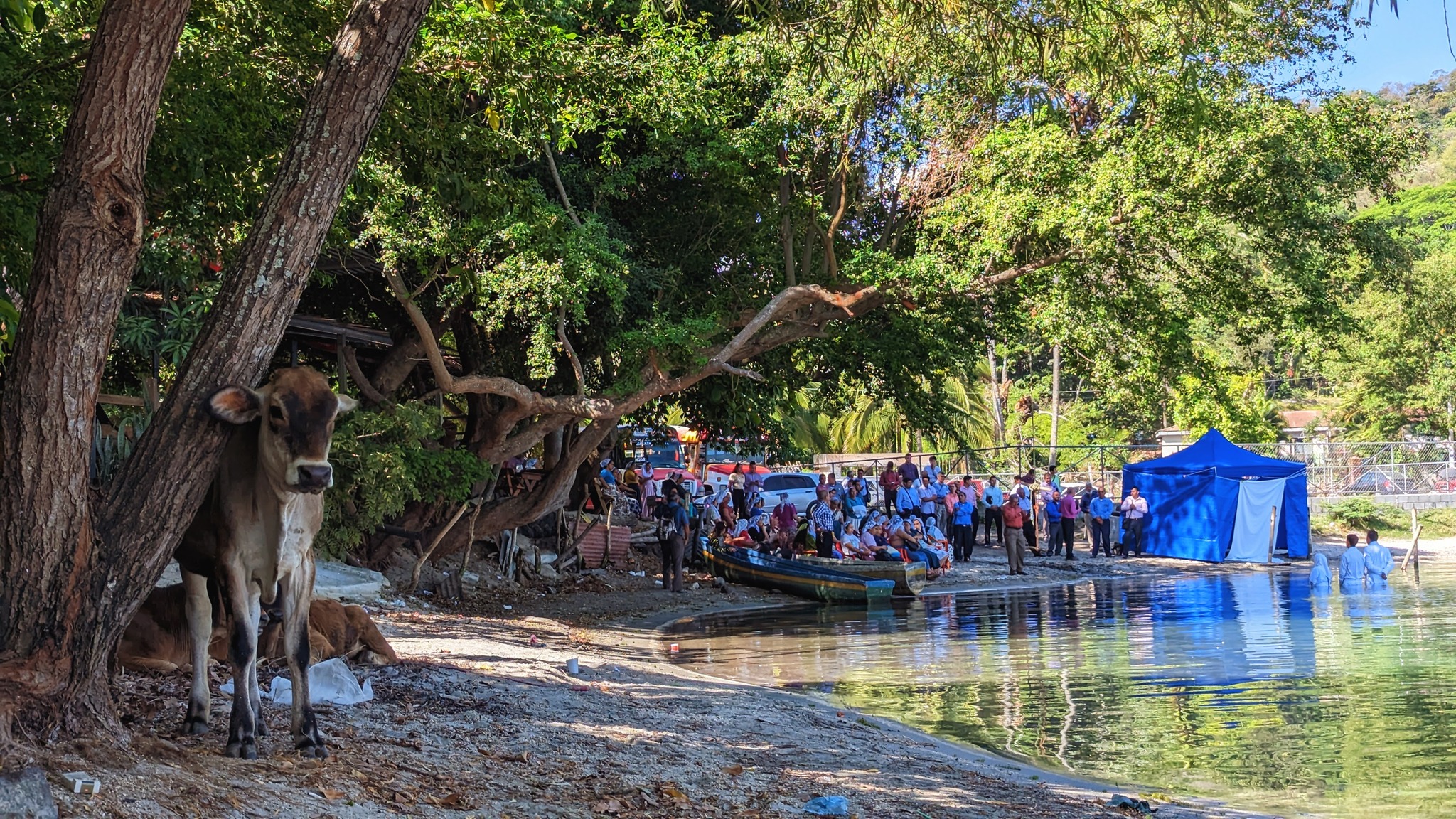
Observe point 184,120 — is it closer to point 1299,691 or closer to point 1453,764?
point 1453,764

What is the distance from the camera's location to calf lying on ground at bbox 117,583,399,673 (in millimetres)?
8180

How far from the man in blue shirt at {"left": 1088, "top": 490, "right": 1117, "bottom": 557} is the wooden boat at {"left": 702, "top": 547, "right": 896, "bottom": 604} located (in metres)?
10.6

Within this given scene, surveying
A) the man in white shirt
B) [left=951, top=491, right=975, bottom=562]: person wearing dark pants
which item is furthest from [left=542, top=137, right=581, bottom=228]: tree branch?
the man in white shirt

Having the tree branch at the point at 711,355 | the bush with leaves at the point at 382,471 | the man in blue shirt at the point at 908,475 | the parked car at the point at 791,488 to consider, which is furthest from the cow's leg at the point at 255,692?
the parked car at the point at 791,488

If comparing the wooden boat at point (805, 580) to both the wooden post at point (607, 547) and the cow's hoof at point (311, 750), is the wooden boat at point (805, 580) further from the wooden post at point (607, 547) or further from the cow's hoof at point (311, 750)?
the cow's hoof at point (311, 750)

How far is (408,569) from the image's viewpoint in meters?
21.1

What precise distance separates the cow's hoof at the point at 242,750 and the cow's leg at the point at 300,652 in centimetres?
26

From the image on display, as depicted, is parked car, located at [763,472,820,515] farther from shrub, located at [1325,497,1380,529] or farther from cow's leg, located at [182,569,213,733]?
cow's leg, located at [182,569,213,733]

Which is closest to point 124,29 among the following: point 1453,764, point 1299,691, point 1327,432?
point 1453,764

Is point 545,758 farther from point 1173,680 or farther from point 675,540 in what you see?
point 675,540

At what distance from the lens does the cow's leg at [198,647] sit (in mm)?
6711

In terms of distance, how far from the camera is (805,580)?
23.8 meters

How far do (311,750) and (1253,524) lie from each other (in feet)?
92.7

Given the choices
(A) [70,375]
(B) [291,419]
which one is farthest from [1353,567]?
(A) [70,375]
